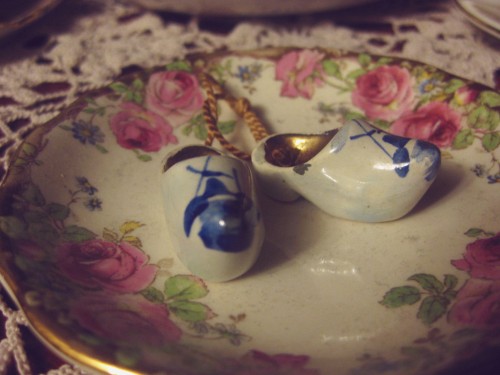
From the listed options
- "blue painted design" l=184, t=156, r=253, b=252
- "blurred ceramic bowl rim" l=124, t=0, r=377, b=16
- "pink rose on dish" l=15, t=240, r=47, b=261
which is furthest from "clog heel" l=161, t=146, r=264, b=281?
"blurred ceramic bowl rim" l=124, t=0, r=377, b=16

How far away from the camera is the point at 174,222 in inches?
18.8

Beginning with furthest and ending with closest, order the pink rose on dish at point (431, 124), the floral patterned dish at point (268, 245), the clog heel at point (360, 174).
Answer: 1. the pink rose on dish at point (431, 124)
2. the clog heel at point (360, 174)
3. the floral patterned dish at point (268, 245)

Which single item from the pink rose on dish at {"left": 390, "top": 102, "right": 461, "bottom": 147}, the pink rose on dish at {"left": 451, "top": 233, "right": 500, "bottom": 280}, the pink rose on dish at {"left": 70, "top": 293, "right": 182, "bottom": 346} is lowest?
the pink rose on dish at {"left": 70, "top": 293, "right": 182, "bottom": 346}

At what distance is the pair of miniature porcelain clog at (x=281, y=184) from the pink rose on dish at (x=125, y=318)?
0.05m

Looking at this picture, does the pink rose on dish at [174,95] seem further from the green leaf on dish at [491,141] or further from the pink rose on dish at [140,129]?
the green leaf on dish at [491,141]

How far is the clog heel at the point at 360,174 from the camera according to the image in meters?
0.51

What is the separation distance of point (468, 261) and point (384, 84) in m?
0.26

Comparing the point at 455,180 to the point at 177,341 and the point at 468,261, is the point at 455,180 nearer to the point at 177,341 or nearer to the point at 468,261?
the point at 468,261

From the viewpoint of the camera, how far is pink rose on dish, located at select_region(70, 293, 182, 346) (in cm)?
41

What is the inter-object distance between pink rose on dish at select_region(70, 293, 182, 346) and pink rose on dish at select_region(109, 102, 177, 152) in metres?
0.21

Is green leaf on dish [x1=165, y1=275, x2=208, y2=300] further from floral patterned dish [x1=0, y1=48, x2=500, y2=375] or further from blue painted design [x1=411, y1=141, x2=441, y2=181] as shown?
blue painted design [x1=411, y1=141, x2=441, y2=181]

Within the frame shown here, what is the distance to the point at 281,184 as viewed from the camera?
56 cm

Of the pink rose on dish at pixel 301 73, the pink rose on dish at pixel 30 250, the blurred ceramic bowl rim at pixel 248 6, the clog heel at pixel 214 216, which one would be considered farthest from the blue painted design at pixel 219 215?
the blurred ceramic bowl rim at pixel 248 6

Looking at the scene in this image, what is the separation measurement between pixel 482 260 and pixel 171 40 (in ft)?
1.80
